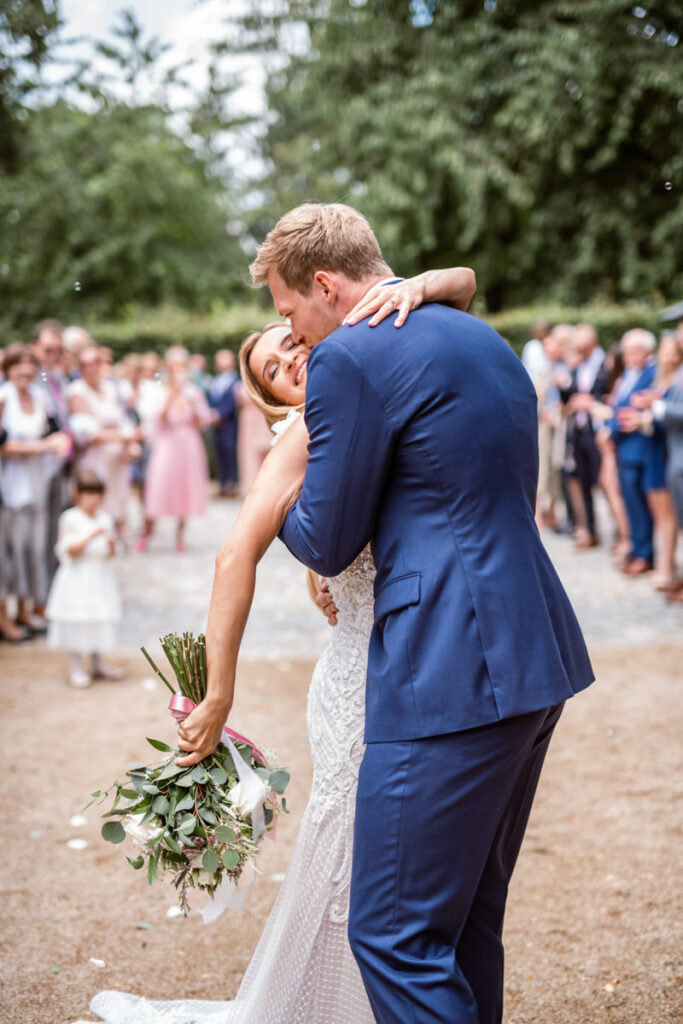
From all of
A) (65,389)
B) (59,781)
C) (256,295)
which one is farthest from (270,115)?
(59,781)

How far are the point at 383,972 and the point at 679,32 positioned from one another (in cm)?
678

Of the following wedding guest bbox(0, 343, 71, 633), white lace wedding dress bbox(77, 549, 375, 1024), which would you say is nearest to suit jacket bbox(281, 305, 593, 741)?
white lace wedding dress bbox(77, 549, 375, 1024)

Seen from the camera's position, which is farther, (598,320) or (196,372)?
(598,320)

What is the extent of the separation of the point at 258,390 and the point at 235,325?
18.4 m

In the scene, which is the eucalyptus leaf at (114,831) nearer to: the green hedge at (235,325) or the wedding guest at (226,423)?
the wedding guest at (226,423)

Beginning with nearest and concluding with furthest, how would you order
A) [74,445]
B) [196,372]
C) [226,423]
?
[74,445] → [196,372] → [226,423]

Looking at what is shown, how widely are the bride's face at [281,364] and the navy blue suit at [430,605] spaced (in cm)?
63

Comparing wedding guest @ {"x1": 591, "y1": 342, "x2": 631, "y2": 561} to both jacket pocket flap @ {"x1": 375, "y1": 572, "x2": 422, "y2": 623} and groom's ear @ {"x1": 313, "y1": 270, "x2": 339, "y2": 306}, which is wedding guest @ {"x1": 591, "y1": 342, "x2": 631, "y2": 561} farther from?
jacket pocket flap @ {"x1": 375, "y1": 572, "x2": 422, "y2": 623}

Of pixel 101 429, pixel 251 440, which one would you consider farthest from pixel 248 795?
pixel 251 440

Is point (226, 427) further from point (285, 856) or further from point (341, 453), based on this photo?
point (341, 453)

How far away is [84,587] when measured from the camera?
7.00 meters

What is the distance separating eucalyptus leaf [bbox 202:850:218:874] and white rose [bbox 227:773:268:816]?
0.38 feet

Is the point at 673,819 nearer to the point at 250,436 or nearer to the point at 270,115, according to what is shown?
the point at 250,436

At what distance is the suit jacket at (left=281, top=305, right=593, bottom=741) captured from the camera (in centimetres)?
198
